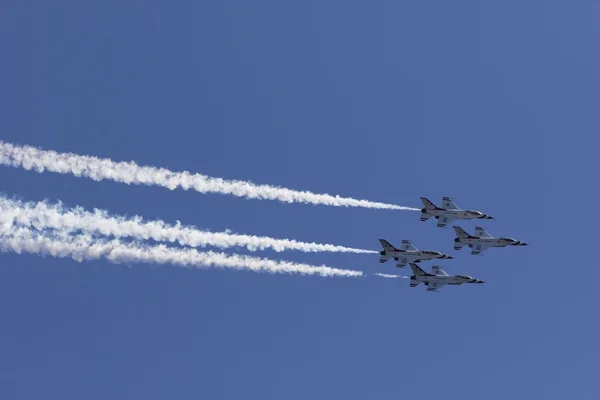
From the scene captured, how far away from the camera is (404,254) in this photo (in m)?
90.1

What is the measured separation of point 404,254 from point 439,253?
2853mm

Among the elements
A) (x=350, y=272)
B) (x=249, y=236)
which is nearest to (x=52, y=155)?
(x=249, y=236)

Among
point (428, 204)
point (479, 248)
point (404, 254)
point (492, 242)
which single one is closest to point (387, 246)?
point (404, 254)

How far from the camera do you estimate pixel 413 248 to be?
90750mm

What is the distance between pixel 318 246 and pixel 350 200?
4.31 m

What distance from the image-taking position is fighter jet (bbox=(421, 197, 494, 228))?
8988cm

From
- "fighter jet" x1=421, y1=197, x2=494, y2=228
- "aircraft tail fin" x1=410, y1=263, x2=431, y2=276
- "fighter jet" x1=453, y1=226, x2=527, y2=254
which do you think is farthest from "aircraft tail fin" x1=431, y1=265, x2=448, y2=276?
"fighter jet" x1=421, y1=197, x2=494, y2=228

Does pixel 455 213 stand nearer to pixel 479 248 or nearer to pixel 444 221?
pixel 444 221

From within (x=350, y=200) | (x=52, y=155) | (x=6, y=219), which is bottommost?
(x=6, y=219)

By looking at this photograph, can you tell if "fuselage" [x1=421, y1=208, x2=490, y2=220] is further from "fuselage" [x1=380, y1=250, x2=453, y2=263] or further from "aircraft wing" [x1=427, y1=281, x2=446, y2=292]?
"aircraft wing" [x1=427, y1=281, x2=446, y2=292]

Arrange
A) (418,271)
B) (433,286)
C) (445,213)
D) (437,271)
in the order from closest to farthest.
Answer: (445,213) → (433,286) → (418,271) → (437,271)

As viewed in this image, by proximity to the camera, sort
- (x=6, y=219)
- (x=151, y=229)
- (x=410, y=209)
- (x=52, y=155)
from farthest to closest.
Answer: (x=410, y=209) < (x=151, y=229) < (x=52, y=155) < (x=6, y=219)

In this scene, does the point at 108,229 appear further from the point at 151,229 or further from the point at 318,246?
the point at 318,246

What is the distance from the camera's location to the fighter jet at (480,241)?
302 ft
